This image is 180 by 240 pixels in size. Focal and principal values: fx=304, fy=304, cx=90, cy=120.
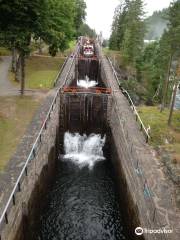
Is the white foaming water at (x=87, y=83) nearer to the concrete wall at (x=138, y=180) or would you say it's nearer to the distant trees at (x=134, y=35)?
the distant trees at (x=134, y=35)

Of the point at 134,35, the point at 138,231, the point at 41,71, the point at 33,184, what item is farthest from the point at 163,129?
the point at 134,35

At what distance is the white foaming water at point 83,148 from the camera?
27.1 m

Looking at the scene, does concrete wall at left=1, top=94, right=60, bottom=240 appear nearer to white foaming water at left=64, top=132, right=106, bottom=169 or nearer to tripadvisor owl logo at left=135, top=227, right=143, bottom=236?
white foaming water at left=64, top=132, right=106, bottom=169

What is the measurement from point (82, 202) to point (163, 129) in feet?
28.2

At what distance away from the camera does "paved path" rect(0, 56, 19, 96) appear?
30344 mm

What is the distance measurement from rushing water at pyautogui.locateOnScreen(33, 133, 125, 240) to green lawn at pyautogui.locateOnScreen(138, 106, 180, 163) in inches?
195

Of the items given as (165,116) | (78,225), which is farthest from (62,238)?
(165,116)

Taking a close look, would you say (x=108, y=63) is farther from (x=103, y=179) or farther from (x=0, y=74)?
(x=103, y=179)

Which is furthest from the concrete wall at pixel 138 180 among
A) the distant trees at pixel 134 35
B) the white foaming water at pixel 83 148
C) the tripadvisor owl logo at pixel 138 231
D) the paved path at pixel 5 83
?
the distant trees at pixel 134 35

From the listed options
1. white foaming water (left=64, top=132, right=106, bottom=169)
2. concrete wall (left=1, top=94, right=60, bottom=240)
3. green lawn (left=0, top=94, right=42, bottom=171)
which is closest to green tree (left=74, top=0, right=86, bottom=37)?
white foaming water (left=64, top=132, right=106, bottom=169)

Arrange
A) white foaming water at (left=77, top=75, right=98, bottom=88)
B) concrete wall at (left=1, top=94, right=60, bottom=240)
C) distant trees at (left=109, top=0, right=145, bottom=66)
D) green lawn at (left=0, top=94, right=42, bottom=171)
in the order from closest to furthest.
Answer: concrete wall at (left=1, top=94, right=60, bottom=240) < green lawn at (left=0, top=94, right=42, bottom=171) < white foaming water at (left=77, top=75, right=98, bottom=88) < distant trees at (left=109, top=0, right=145, bottom=66)

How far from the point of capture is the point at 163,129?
945 inches

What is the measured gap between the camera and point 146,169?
1783cm

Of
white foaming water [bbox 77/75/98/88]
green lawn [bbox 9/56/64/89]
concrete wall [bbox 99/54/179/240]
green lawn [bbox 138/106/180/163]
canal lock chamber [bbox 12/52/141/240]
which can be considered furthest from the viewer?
white foaming water [bbox 77/75/98/88]
